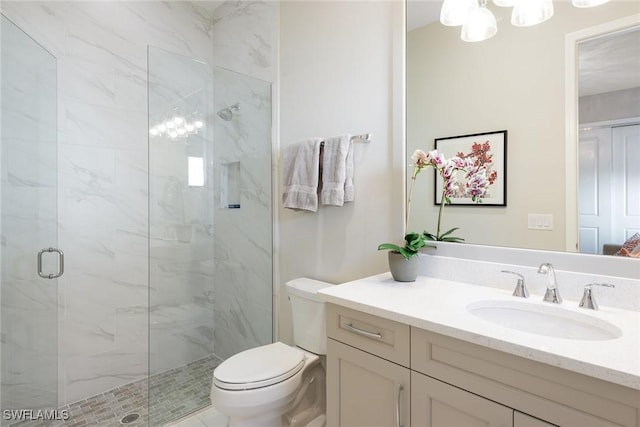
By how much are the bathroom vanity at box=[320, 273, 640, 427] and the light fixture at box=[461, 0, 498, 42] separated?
106 centimetres

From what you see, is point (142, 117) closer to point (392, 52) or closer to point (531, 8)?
point (392, 52)

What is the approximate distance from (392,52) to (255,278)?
5.48ft

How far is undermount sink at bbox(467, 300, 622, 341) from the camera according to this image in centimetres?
98

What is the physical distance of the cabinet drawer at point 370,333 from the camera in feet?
3.39

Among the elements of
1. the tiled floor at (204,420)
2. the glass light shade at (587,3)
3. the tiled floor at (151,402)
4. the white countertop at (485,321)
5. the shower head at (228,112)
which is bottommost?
the tiled floor at (204,420)

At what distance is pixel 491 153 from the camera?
1.36 m

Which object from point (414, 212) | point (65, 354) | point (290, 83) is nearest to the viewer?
point (414, 212)

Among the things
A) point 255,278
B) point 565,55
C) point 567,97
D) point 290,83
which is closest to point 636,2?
point 565,55

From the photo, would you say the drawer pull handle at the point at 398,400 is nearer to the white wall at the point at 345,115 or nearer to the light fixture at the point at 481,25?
the white wall at the point at 345,115

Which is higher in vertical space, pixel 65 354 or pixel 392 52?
pixel 392 52

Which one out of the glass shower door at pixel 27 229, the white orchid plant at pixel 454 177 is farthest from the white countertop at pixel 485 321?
the glass shower door at pixel 27 229

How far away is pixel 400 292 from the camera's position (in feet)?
4.12

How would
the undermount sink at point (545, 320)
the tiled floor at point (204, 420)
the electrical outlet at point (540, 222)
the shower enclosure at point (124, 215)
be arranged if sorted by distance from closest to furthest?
the undermount sink at point (545, 320), the electrical outlet at point (540, 222), the shower enclosure at point (124, 215), the tiled floor at point (204, 420)

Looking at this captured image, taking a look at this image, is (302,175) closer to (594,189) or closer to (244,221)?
(244,221)
